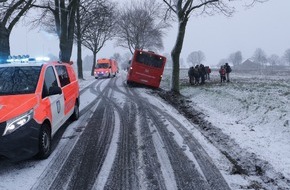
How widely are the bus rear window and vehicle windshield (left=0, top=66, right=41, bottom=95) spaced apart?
57.4 ft

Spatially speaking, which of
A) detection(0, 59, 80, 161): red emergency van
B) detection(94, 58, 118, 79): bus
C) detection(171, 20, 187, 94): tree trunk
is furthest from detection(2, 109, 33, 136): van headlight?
detection(94, 58, 118, 79): bus

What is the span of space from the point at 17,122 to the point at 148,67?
64.2 ft

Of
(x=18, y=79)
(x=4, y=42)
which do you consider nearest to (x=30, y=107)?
(x=18, y=79)

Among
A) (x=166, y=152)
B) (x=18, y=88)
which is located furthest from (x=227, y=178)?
(x=18, y=88)

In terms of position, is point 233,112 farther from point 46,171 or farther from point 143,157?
point 46,171

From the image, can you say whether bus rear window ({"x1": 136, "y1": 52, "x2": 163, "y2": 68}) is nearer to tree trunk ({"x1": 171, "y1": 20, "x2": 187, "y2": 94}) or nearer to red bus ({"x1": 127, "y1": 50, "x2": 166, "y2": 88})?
red bus ({"x1": 127, "y1": 50, "x2": 166, "y2": 88})

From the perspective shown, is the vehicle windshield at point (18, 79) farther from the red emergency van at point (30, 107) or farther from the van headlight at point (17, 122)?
the van headlight at point (17, 122)

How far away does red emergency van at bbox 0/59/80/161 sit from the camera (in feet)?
20.4

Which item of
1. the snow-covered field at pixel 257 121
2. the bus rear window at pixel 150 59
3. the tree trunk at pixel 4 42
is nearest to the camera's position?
the snow-covered field at pixel 257 121

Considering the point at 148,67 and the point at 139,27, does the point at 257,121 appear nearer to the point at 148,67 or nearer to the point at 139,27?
the point at 148,67

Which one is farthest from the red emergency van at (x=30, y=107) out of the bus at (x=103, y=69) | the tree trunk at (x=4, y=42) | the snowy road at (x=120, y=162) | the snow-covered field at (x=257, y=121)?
the bus at (x=103, y=69)

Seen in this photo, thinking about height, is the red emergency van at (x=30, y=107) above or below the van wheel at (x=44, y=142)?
above

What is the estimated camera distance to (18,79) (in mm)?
7895

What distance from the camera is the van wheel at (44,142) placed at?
689 cm
